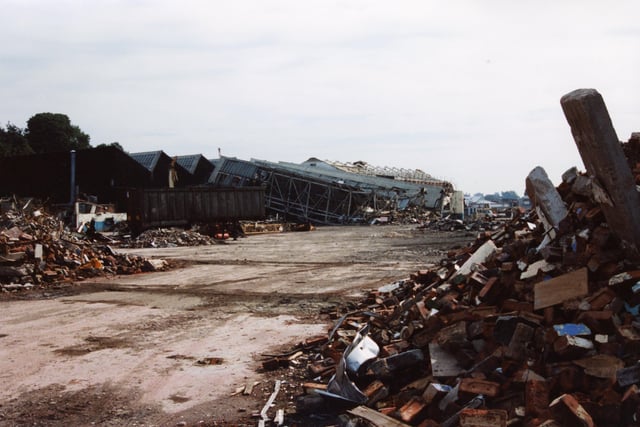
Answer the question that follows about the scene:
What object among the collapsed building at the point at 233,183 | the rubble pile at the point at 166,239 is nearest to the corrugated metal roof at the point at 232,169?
the collapsed building at the point at 233,183

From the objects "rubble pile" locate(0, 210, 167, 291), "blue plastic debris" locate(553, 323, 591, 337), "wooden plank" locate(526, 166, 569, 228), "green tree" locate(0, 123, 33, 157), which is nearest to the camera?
"blue plastic debris" locate(553, 323, 591, 337)

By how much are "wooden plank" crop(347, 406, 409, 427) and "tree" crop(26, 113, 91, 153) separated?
223 feet

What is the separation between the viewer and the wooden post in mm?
5246

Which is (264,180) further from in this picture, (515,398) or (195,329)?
(515,398)

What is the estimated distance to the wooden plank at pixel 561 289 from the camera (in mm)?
5070

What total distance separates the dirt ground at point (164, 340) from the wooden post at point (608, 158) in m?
3.59

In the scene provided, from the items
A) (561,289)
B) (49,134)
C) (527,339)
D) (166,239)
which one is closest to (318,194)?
(166,239)

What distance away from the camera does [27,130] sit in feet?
221

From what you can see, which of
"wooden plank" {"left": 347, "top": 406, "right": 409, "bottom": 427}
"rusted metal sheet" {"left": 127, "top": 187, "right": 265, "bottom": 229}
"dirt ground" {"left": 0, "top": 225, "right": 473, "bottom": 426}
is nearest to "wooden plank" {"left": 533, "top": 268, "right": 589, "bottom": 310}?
"wooden plank" {"left": 347, "top": 406, "right": 409, "bottom": 427}

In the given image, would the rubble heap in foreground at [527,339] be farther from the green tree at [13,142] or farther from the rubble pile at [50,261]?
the green tree at [13,142]

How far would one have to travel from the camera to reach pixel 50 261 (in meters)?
14.7

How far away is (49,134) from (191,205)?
44.5 m

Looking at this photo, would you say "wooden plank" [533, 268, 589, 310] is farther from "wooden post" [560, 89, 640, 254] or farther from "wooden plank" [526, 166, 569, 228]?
"wooden plank" [526, 166, 569, 228]

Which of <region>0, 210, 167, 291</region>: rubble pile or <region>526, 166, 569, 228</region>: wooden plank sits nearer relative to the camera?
<region>526, 166, 569, 228</region>: wooden plank
